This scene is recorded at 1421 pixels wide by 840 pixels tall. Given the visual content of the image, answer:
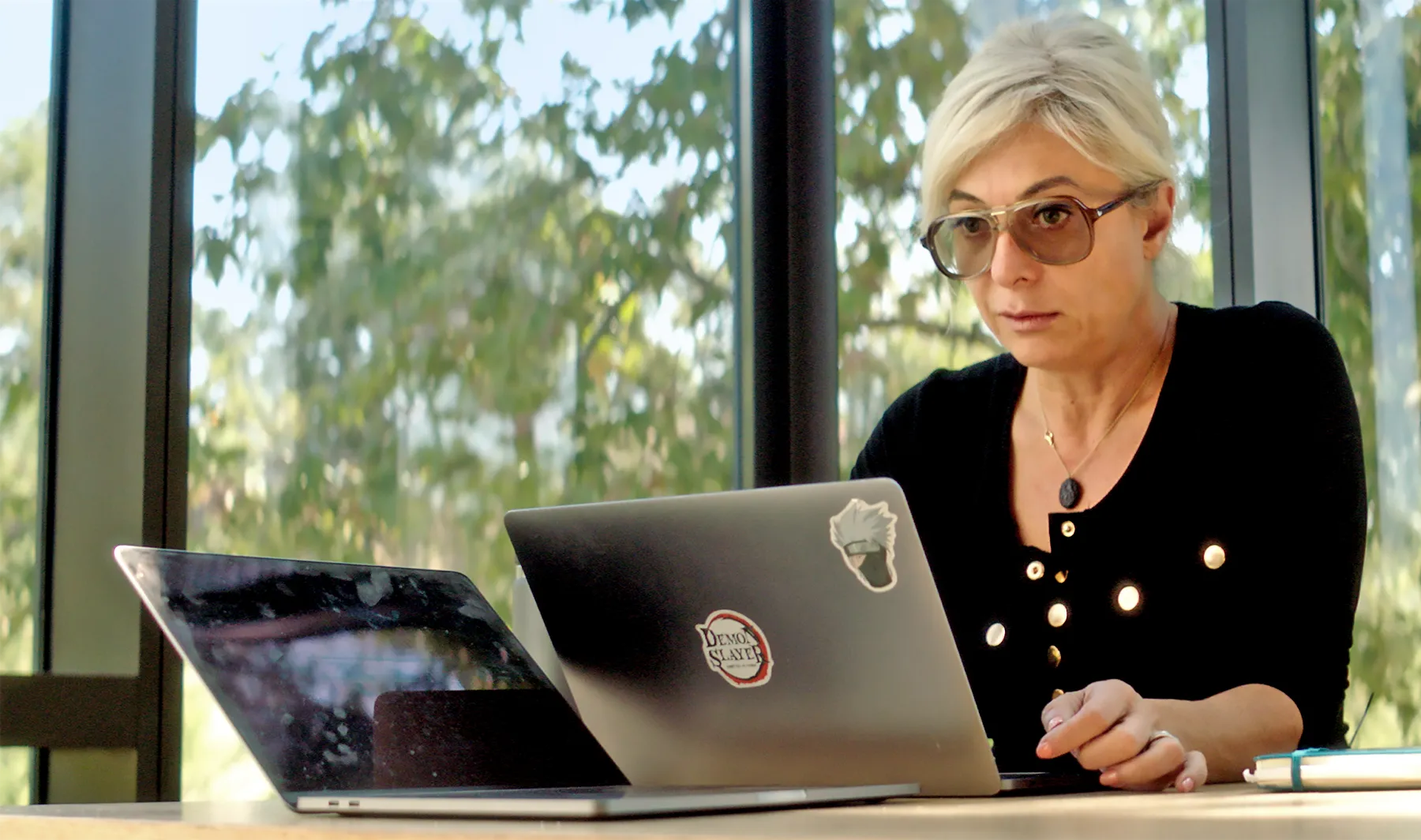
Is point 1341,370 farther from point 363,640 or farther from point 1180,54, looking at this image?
point 363,640

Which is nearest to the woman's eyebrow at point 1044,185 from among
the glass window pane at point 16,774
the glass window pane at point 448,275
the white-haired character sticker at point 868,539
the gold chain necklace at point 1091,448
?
the gold chain necklace at point 1091,448

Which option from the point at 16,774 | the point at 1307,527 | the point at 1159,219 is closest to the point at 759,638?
the point at 1307,527

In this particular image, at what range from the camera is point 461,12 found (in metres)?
2.23

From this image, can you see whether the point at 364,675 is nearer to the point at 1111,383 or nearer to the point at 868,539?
the point at 868,539

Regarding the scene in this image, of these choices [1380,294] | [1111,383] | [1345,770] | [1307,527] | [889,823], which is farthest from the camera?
[1380,294]

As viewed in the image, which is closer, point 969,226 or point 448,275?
point 969,226

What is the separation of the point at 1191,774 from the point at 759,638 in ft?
0.94

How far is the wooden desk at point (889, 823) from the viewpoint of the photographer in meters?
0.58

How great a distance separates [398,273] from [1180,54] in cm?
118

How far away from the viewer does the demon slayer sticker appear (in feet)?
2.93

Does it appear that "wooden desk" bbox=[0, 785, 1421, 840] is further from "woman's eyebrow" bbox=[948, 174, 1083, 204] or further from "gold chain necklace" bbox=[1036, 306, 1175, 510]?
"woman's eyebrow" bbox=[948, 174, 1083, 204]

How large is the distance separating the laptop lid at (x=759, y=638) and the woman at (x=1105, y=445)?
0.60m

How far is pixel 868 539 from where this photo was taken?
2.69 feet

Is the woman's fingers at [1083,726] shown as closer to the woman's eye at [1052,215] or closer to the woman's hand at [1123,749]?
the woman's hand at [1123,749]
